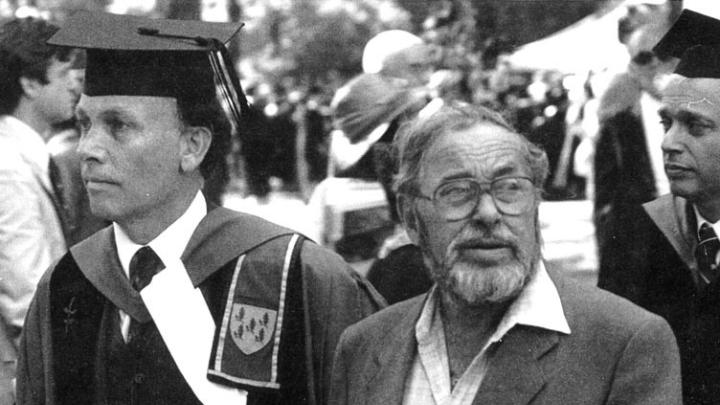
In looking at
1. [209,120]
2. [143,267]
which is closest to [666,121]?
[209,120]

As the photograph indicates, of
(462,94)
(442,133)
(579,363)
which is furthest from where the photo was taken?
(462,94)

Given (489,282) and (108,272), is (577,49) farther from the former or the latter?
(489,282)

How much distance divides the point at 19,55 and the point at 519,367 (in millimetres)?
3118

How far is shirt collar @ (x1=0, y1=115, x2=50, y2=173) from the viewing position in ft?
17.6

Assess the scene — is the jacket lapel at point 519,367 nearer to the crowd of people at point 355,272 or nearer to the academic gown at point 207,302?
the crowd of people at point 355,272

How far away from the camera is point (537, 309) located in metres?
3.26

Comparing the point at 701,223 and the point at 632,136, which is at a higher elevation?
the point at 632,136

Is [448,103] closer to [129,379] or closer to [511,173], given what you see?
[511,173]

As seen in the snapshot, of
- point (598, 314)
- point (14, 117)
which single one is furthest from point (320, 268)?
point (14, 117)

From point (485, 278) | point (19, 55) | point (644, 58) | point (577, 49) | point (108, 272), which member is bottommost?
point (485, 278)

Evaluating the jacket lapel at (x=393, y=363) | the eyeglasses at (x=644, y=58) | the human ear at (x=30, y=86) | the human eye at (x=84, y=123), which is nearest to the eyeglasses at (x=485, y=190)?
the jacket lapel at (x=393, y=363)

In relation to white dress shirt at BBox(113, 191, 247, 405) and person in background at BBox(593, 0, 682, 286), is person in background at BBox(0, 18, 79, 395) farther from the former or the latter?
person in background at BBox(593, 0, 682, 286)

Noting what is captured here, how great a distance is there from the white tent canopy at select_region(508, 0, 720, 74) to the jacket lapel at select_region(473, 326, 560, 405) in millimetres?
9561

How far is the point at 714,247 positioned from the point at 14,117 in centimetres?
296
